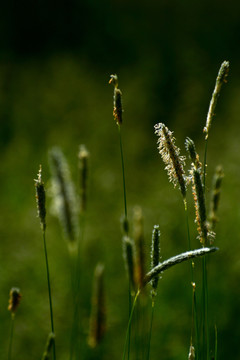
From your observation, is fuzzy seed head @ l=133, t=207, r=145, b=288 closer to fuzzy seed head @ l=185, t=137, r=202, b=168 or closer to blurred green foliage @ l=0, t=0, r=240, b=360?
fuzzy seed head @ l=185, t=137, r=202, b=168

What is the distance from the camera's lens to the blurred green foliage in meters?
3.34

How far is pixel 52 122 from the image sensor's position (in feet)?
18.2

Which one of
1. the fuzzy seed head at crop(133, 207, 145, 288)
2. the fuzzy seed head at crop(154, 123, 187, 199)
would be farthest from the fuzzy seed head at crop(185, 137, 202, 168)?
the fuzzy seed head at crop(133, 207, 145, 288)

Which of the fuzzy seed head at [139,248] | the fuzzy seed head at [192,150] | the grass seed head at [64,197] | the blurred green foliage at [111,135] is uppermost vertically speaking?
the blurred green foliage at [111,135]

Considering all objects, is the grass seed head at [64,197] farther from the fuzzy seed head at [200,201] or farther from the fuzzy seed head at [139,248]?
the fuzzy seed head at [200,201]

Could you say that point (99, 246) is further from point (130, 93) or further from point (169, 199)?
point (130, 93)

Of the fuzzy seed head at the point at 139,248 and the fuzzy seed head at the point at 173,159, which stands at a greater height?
Result: the fuzzy seed head at the point at 173,159

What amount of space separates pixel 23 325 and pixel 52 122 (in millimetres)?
2736

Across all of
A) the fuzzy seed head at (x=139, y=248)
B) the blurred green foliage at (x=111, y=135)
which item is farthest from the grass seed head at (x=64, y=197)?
the blurred green foliage at (x=111, y=135)

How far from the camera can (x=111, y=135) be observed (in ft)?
17.3

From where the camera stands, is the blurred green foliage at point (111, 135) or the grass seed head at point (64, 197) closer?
the grass seed head at point (64, 197)

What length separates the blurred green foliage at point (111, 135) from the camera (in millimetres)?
3338

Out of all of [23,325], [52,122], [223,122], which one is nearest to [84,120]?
[52,122]

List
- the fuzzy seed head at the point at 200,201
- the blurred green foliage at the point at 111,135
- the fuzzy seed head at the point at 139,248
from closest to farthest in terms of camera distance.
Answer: the fuzzy seed head at the point at 200,201 → the fuzzy seed head at the point at 139,248 → the blurred green foliage at the point at 111,135
